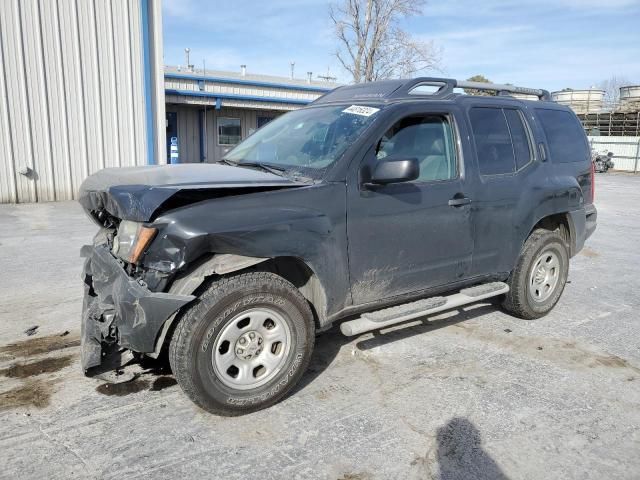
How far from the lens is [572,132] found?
5.38m

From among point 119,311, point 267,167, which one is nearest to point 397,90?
point 267,167

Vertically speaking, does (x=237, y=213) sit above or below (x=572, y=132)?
below

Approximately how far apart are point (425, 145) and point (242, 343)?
211 centimetres

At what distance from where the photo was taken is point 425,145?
13.4ft

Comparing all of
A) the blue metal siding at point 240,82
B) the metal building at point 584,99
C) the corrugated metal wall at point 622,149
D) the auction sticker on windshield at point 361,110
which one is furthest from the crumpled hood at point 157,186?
the metal building at point 584,99

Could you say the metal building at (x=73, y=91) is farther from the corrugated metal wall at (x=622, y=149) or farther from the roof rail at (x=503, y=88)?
the corrugated metal wall at (x=622, y=149)

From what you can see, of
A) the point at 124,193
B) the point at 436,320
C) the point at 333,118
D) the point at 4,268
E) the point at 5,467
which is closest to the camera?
the point at 5,467

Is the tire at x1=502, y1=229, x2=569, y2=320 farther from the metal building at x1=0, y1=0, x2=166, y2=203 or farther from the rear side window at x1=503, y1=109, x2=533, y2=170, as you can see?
the metal building at x1=0, y1=0, x2=166, y2=203

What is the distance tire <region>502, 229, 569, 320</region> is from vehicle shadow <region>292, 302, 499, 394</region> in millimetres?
403

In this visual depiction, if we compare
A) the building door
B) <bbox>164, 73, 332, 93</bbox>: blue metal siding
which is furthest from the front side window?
the building door

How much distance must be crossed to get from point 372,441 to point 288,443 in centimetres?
49

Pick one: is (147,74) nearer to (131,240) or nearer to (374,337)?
(374,337)

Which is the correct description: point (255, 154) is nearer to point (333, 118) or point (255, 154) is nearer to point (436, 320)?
point (333, 118)

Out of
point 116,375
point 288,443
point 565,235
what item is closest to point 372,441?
point 288,443
